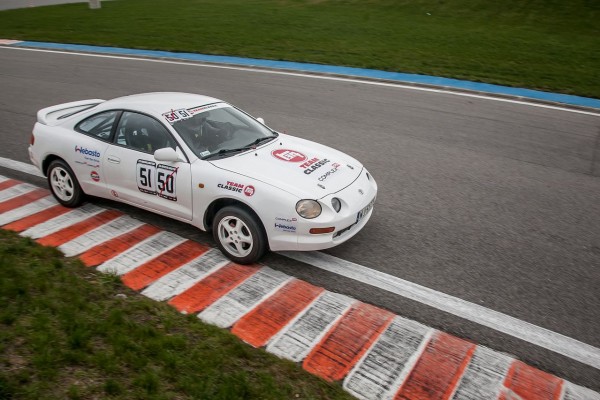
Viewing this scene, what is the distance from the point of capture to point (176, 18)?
888 inches

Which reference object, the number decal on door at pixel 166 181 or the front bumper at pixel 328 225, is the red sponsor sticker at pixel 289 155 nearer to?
the front bumper at pixel 328 225

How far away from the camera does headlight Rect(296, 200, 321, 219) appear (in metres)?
4.67

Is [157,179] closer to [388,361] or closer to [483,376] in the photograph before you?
[388,361]

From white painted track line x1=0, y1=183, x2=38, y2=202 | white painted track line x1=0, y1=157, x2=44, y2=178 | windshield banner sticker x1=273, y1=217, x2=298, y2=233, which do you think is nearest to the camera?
windshield banner sticker x1=273, y1=217, x2=298, y2=233

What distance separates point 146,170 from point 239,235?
131 centimetres

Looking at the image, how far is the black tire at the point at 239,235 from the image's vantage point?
15.8 ft

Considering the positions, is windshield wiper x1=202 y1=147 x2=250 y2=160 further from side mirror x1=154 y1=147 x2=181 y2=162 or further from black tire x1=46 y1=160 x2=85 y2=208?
black tire x1=46 y1=160 x2=85 y2=208

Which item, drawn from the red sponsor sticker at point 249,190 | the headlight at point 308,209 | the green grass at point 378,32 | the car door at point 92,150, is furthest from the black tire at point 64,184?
the green grass at point 378,32

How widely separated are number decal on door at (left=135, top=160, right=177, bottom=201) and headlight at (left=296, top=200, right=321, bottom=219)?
1424 mm

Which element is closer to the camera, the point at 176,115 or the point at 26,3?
the point at 176,115

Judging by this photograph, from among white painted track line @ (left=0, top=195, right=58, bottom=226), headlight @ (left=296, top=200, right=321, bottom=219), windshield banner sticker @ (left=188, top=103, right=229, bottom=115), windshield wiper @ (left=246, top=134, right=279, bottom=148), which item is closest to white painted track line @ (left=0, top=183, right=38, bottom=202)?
white painted track line @ (left=0, top=195, right=58, bottom=226)

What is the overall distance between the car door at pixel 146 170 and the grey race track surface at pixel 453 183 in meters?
0.49

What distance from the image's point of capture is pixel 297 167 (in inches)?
204

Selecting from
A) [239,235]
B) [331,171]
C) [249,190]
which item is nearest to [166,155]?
[249,190]
